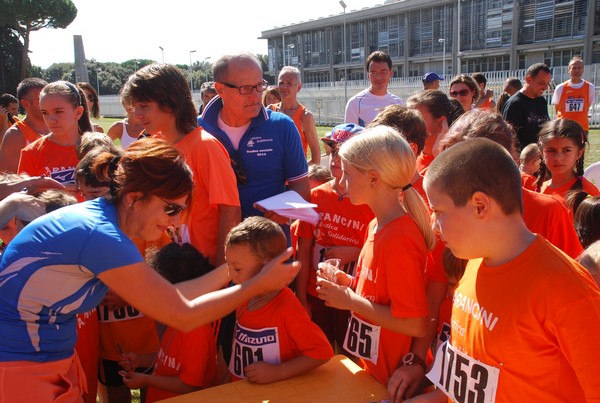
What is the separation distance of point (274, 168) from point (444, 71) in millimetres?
49746

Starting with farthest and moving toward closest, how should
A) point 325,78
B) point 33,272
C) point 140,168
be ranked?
point 325,78 → point 140,168 → point 33,272

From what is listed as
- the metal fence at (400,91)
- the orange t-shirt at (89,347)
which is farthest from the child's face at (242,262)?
the metal fence at (400,91)

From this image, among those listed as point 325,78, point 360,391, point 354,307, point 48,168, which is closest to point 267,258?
point 354,307

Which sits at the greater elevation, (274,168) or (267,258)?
(274,168)

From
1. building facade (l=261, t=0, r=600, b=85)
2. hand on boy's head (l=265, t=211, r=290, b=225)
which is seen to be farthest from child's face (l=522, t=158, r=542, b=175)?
building facade (l=261, t=0, r=600, b=85)

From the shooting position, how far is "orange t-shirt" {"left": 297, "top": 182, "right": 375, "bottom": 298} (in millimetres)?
2938

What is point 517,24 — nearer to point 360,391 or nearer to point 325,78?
point 325,78

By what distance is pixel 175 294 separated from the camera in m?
1.80

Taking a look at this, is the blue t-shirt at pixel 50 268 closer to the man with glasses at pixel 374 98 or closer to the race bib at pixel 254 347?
the race bib at pixel 254 347

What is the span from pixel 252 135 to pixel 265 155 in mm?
153

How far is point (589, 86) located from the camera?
31.8 feet

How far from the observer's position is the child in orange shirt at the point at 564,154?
3396 mm

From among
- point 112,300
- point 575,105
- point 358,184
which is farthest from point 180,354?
point 575,105

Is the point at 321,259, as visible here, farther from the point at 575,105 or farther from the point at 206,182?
the point at 575,105
